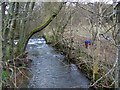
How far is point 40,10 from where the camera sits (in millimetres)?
9336

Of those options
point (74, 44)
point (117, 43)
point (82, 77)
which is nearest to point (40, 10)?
point (74, 44)

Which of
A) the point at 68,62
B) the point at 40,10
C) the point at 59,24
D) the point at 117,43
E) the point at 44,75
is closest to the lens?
the point at 117,43

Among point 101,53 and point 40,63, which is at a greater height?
point 101,53

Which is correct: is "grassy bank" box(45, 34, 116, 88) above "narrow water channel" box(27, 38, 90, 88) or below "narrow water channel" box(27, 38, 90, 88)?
above

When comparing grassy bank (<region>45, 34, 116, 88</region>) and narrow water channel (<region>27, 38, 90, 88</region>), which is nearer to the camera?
grassy bank (<region>45, 34, 116, 88</region>)

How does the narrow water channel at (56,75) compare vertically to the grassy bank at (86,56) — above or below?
below

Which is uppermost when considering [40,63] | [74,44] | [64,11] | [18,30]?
[64,11]

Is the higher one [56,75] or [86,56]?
[86,56]

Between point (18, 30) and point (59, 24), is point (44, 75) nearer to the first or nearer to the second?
point (18, 30)

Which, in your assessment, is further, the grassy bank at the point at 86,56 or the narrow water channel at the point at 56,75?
the narrow water channel at the point at 56,75

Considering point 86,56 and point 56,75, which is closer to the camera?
point 86,56

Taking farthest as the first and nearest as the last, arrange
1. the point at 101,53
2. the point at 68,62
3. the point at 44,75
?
the point at 68,62
the point at 44,75
the point at 101,53

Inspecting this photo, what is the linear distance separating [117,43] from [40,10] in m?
8.54

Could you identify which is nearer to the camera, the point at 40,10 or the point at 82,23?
the point at 82,23
